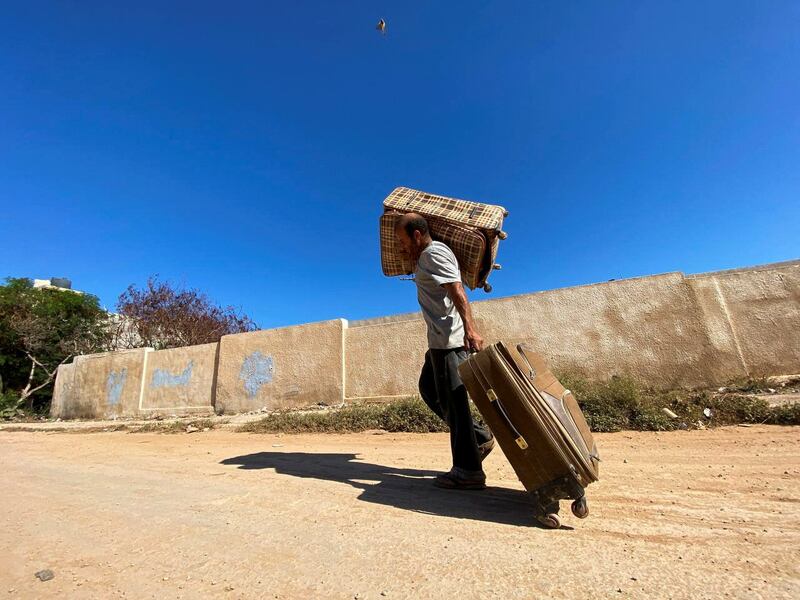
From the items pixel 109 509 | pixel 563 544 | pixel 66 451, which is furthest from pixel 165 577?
pixel 66 451

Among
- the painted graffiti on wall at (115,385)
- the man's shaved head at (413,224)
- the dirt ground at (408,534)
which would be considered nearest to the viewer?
the dirt ground at (408,534)

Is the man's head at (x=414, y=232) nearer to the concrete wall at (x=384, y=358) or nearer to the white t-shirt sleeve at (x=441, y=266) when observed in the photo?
the white t-shirt sleeve at (x=441, y=266)

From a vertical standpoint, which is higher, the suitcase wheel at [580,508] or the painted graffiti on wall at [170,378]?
the painted graffiti on wall at [170,378]

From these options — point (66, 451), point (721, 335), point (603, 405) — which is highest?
point (721, 335)

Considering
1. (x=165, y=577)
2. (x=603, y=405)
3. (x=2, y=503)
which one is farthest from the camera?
(x=603, y=405)

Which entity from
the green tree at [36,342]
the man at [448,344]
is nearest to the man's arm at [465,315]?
the man at [448,344]

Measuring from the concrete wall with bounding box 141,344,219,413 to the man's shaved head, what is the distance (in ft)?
32.2

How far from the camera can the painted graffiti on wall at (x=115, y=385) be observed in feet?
40.3

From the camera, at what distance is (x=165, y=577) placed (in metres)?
1.28

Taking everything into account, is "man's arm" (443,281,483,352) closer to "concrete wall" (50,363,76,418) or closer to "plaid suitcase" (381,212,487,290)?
"plaid suitcase" (381,212,487,290)

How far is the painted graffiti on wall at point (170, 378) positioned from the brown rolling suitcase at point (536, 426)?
11379 mm

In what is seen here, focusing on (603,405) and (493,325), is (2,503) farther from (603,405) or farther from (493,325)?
(493,325)

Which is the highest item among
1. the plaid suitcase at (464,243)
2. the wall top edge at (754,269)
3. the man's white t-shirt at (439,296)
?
the wall top edge at (754,269)

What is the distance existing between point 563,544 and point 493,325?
5.93 meters
